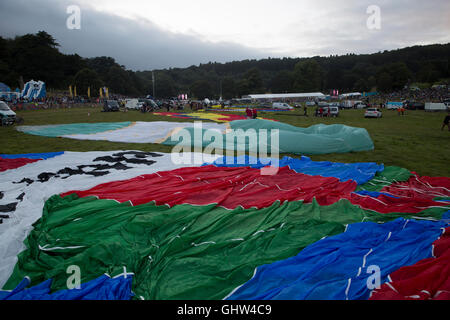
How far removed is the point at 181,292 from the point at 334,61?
462ft

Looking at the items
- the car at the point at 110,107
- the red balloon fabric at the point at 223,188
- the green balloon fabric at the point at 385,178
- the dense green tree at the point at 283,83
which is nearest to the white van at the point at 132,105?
the car at the point at 110,107

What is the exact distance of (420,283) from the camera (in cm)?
241

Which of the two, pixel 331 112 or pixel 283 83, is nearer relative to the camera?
pixel 331 112

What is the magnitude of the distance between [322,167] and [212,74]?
128 m

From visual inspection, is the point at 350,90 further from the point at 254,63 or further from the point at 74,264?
the point at 74,264

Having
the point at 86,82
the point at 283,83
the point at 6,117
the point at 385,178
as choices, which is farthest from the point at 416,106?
the point at 86,82

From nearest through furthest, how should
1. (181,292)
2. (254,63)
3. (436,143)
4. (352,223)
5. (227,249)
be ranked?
(181,292)
(227,249)
(352,223)
(436,143)
(254,63)

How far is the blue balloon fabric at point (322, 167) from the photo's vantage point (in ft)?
19.8

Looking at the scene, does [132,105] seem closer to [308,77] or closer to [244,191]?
[244,191]

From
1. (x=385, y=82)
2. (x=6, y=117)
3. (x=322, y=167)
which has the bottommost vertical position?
(x=322, y=167)

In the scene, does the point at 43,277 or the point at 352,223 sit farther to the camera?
the point at 352,223

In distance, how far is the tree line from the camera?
55.2 metres

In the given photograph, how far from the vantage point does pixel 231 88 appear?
92.0 meters

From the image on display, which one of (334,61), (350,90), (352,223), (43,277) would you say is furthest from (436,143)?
(334,61)
